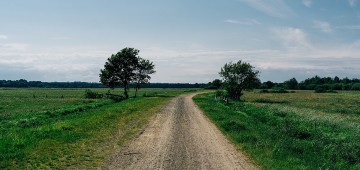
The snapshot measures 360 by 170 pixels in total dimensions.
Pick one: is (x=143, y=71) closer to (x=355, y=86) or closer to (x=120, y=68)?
(x=120, y=68)

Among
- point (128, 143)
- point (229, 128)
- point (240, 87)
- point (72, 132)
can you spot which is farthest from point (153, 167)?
point (240, 87)

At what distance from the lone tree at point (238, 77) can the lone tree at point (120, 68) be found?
20.5 m

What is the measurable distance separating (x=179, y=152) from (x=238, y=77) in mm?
53925

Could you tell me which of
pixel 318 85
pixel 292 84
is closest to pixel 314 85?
pixel 318 85

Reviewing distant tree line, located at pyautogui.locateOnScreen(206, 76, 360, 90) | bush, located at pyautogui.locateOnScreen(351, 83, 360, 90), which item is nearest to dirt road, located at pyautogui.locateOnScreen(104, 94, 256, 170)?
distant tree line, located at pyautogui.locateOnScreen(206, 76, 360, 90)

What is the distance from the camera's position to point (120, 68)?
76.9m

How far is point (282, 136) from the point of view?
67.6ft

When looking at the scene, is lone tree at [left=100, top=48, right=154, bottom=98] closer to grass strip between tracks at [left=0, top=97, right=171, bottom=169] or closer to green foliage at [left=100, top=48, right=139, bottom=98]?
green foliage at [left=100, top=48, right=139, bottom=98]

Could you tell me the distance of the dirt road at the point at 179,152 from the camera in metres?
13.1

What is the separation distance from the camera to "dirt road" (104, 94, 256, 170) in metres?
13.1

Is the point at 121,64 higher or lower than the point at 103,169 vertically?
higher

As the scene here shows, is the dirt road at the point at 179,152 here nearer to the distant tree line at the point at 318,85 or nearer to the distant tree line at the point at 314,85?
the distant tree line at the point at 314,85

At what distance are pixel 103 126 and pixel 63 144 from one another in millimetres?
6902

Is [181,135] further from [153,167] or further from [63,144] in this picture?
[153,167]
